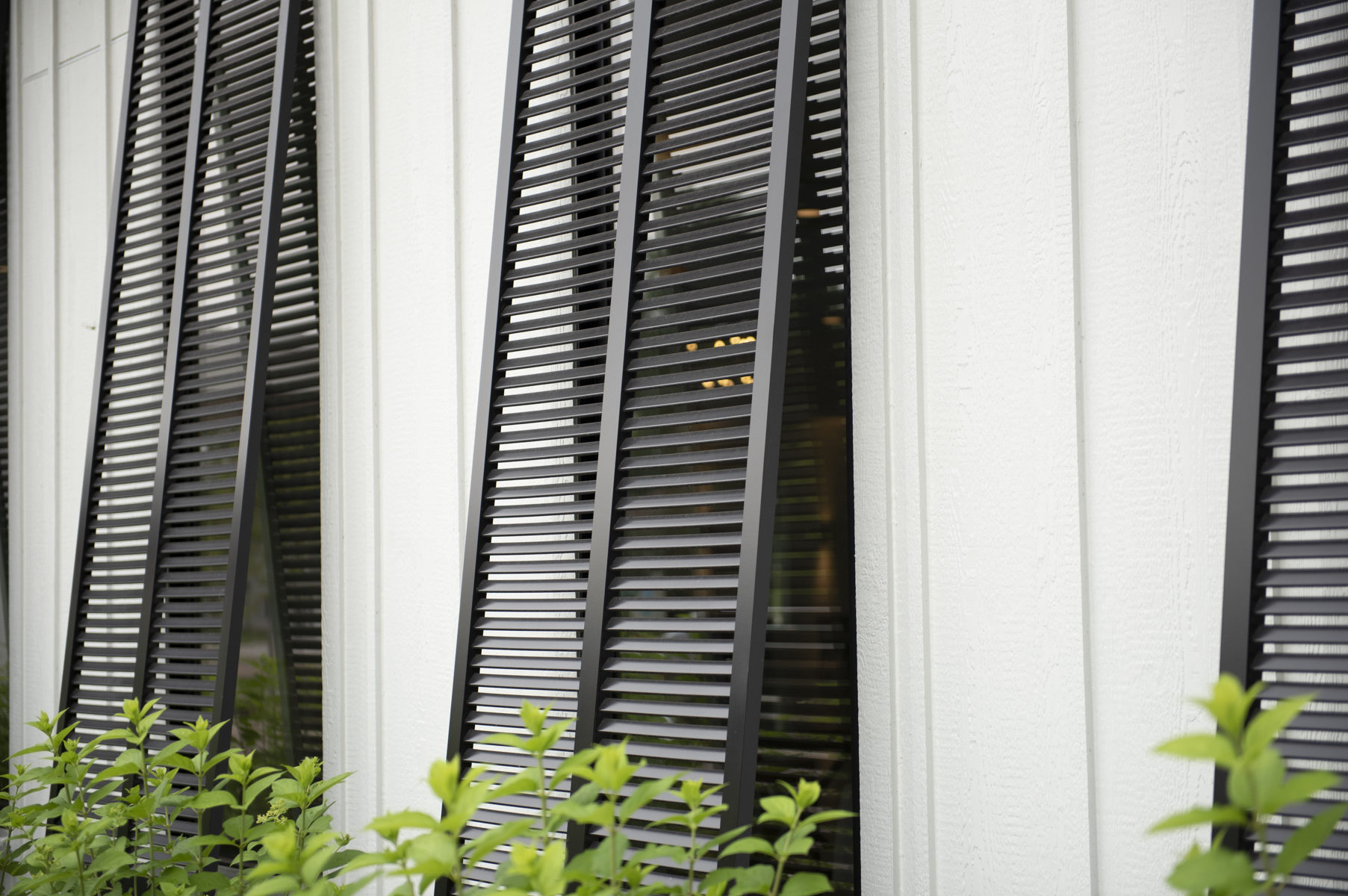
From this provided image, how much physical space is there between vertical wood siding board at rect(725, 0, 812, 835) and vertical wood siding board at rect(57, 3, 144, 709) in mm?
2040

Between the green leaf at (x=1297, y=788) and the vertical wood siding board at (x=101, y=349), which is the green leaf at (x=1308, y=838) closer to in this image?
the green leaf at (x=1297, y=788)

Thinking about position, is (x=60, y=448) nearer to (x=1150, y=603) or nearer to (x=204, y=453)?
(x=204, y=453)

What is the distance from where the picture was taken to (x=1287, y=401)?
1258 mm

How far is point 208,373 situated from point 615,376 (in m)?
1.47

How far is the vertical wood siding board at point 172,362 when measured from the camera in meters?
2.48

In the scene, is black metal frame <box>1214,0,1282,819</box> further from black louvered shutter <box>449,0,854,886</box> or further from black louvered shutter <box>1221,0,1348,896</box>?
black louvered shutter <box>449,0,854,886</box>

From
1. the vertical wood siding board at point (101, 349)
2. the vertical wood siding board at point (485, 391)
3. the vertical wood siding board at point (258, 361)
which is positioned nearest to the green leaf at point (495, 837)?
the vertical wood siding board at point (485, 391)

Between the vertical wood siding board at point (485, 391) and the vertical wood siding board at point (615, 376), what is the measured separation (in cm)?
29

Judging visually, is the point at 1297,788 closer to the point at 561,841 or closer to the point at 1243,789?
the point at 1243,789

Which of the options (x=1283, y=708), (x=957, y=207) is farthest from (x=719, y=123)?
(x=1283, y=708)

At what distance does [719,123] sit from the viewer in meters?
1.87

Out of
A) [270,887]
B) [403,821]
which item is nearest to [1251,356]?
[403,821]

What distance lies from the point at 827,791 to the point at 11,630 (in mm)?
2844

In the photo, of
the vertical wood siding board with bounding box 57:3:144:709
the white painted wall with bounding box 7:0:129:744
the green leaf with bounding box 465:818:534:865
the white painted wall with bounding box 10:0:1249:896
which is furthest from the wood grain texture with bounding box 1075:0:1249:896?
the white painted wall with bounding box 7:0:129:744
